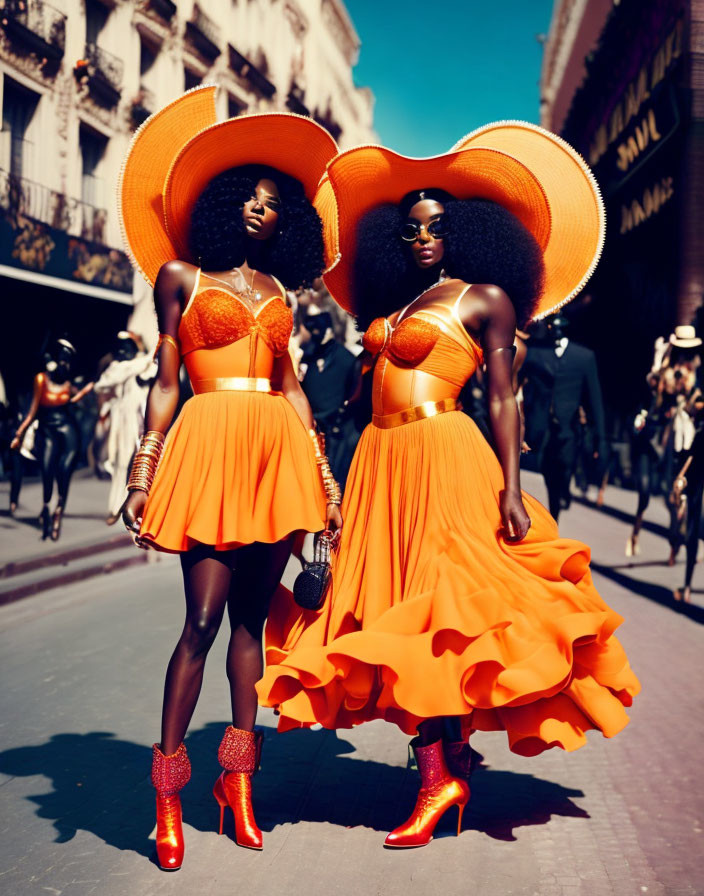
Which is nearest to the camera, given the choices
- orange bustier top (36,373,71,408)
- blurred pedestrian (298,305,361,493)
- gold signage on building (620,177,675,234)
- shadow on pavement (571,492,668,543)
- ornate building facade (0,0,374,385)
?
blurred pedestrian (298,305,361,493)

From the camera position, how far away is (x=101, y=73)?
21906mm

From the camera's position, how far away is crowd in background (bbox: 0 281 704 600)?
870 centimetres

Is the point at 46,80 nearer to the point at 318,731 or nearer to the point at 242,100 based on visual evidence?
the point at 242,100

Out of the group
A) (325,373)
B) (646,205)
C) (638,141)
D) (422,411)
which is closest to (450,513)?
(422,411)

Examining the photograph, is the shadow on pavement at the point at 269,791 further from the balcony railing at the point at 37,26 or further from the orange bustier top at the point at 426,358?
the balcony railing at the point at 37,26

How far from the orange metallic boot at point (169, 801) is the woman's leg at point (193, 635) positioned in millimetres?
39

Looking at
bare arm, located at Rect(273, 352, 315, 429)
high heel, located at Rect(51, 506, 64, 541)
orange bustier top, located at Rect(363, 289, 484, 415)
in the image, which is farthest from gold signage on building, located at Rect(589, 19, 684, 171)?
bare arm, located at Rect(273, 352, 315, 429)

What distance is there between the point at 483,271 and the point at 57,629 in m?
4.70

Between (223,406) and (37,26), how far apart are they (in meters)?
17.7

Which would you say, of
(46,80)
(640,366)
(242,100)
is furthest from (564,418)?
(242,100)

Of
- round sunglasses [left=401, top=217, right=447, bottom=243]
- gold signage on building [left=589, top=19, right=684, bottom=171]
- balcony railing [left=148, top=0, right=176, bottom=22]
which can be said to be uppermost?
balcony railing [left=148, top=0, right=176, bottom=22]

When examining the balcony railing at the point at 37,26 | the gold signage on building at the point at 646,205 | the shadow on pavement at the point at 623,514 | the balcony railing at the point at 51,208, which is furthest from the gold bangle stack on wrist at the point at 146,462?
the gold signage on building at the point at 646,205

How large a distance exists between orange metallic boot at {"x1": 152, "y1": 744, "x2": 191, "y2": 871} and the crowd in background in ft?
4.80

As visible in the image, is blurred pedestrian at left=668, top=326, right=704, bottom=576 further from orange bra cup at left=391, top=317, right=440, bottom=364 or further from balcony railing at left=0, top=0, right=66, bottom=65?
balcony railing at left=0, top=0, right=66, bottom=65
